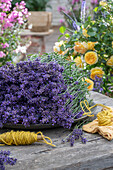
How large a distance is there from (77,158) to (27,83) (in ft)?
1.14

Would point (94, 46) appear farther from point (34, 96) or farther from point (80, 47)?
point (34, 96)

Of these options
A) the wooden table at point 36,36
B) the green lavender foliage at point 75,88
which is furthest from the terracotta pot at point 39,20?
the green lavender foliage at point 75,88

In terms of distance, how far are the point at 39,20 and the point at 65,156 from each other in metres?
3.18

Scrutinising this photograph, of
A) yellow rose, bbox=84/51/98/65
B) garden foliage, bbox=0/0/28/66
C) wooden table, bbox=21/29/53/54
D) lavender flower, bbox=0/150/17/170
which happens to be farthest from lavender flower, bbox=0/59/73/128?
wooden table, bbox=21/29/53/54

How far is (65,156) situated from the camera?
2.81 ft

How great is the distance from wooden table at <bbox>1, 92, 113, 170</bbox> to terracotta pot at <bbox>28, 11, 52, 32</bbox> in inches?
119

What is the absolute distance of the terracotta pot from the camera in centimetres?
372

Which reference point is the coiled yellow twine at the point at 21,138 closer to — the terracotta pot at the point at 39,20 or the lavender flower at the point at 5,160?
the lavender flower at the point at 5,160

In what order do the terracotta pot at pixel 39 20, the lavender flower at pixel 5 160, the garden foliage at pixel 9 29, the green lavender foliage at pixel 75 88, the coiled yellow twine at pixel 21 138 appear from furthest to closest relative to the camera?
the terracotta pot at pixel 39 20 → the garden foliage at pixel 9 29 → the green lavender foliage at pixel 75 88 → the coiled yellow twine at pixel 21 138 → the lavender flower at pixel 5 160

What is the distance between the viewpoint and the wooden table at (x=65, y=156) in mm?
818

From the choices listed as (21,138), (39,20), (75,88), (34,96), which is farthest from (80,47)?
(39,20)

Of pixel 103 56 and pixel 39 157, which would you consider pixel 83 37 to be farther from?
pixel 39 157

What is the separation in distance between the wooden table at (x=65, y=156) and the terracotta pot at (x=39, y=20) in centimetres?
302

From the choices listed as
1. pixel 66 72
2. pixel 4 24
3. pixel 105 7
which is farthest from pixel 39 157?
pixel 4 24
